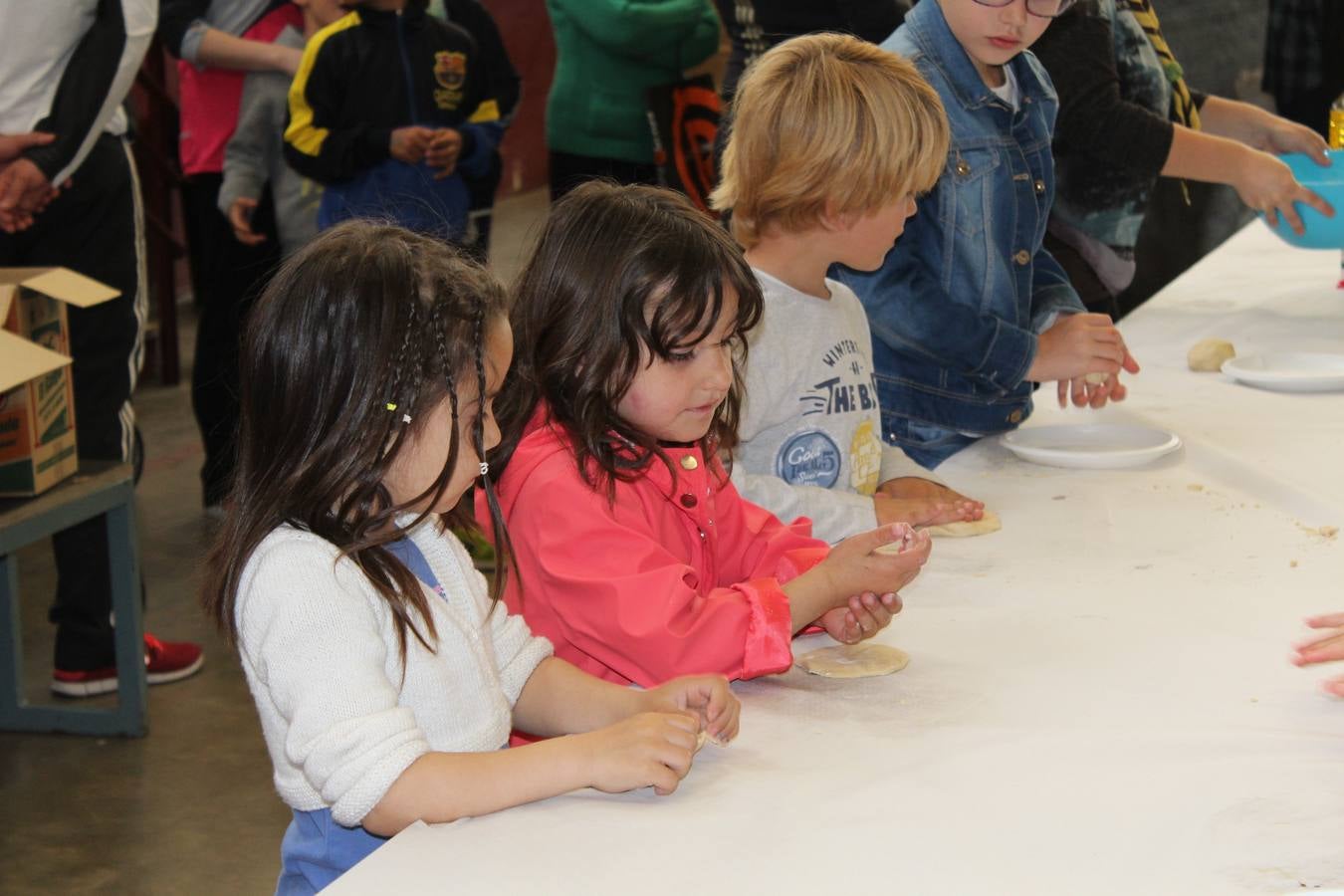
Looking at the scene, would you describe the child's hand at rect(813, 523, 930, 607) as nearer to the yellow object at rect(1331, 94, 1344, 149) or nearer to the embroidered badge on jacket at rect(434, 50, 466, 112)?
the yellow object at rect(1331, 94, 1344, 149)

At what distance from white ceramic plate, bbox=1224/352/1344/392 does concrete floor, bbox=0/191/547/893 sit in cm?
118

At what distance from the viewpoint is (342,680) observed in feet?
3.63

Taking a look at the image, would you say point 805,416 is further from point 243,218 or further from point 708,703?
point 243,218

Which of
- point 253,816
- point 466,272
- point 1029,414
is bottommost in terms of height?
point 253,816

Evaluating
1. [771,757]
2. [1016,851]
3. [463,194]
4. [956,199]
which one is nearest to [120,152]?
[463,194]

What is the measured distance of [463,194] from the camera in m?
3.72

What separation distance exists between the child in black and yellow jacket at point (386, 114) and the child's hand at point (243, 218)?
0.66ft

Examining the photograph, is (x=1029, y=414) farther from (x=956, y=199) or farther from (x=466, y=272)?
(x=466, y=272)

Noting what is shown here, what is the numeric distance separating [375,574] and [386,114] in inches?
98.3

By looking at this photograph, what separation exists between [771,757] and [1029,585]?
513 millimetres

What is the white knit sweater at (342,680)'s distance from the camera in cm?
110

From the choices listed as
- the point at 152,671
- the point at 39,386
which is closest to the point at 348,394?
the point at 39,386

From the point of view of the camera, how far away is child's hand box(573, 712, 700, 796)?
114 cm

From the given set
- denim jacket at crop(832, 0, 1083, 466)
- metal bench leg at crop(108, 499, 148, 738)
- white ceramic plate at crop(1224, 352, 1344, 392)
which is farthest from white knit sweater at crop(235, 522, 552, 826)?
metal bench leg at crop(108, 499, 148, 738)
